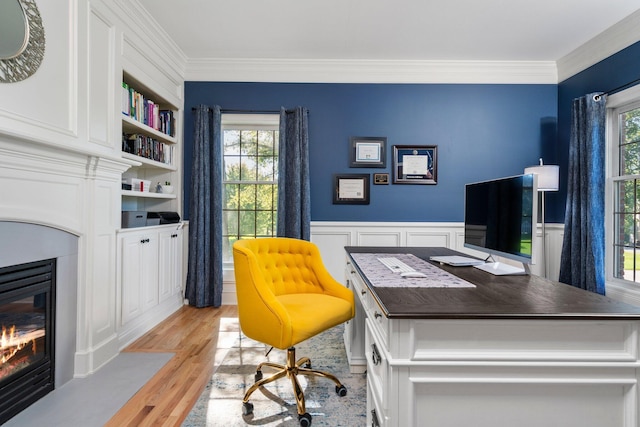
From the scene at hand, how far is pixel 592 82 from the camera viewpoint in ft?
10.8

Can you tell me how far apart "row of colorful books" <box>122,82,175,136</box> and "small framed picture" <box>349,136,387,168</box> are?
2.01 metres

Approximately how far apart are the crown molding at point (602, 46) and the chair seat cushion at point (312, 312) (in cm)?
333

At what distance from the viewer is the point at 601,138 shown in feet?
10.1

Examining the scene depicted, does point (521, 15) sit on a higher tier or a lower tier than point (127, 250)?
higher

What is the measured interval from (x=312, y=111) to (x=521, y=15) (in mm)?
2113

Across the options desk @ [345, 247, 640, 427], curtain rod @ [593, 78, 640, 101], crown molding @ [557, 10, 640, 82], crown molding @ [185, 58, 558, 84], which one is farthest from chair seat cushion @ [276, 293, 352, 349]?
crown molding @ [557, 10, 640, 82]

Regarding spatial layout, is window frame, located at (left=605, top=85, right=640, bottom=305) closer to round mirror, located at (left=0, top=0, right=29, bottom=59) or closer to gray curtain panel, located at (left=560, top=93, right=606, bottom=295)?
gray curtain panel, located at (left=560, top=93, right=606, bottom=295)

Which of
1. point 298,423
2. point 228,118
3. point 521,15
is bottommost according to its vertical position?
point 298,423

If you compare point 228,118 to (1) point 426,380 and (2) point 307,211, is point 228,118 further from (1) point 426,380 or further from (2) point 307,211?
(1) point 426,380

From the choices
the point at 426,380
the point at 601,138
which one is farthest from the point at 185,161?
the point at 601,138

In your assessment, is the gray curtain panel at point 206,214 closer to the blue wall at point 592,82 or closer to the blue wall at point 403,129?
the blue wall at point 403,129

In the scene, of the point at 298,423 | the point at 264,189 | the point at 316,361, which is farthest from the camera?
the point at 264,189

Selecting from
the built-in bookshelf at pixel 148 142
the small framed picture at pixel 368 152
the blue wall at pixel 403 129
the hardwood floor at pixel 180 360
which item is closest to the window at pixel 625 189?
the blue wall at pixel 403 129

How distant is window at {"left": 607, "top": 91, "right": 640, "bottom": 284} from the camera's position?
2.97m
